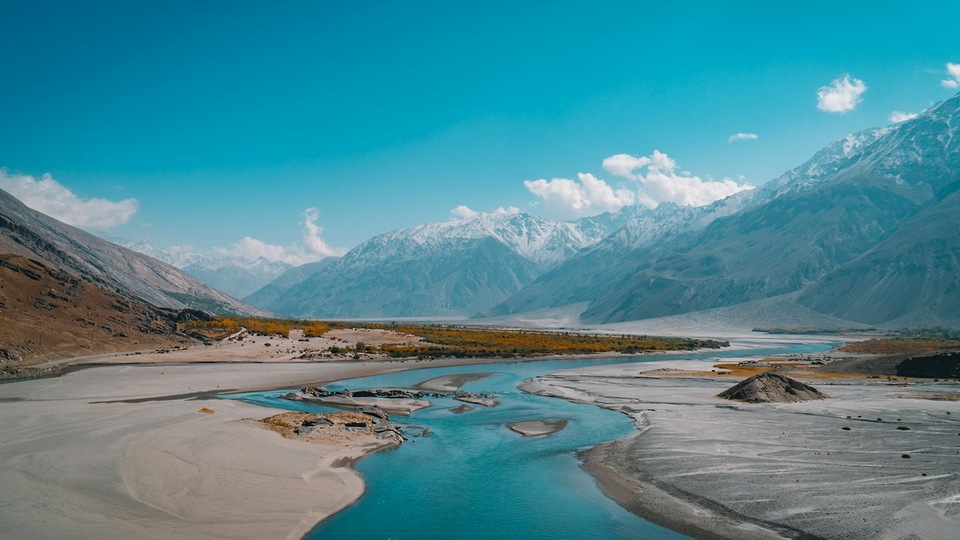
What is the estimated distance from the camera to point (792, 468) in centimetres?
2506

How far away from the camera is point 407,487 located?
2416 cm

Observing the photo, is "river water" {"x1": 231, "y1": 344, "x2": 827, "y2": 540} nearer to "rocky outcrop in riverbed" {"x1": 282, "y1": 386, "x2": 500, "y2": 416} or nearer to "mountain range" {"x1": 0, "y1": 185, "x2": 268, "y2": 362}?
"rocky outcrop in riverbed" {"x1": 282, "y1": 386, "x2": 500, "y2": 416}

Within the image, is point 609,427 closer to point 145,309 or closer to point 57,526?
point 57,526

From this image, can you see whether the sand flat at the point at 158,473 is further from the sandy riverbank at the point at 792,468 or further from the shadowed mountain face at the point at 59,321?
the shadowed mountain face at the point at 59,321

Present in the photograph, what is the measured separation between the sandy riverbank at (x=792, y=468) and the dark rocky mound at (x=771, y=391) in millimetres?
1814

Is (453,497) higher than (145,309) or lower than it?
lower

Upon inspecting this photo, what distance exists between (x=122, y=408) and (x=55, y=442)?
1153 cm

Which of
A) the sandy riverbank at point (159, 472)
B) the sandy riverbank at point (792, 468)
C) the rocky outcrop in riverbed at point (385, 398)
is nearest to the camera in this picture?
the sandy riverbank at point (159, 472)

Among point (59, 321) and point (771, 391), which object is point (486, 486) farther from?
point (59, 321)

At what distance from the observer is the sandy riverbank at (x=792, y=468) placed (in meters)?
19.1

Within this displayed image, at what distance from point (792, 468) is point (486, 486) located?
14.3 m

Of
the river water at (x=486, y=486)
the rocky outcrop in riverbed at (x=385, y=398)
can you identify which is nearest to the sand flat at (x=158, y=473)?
the river water at (x=486, y=486)

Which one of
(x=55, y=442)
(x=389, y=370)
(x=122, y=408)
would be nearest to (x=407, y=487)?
(x=55, y=442)

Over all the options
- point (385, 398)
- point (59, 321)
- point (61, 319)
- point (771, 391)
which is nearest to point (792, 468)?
point (771, 391)
